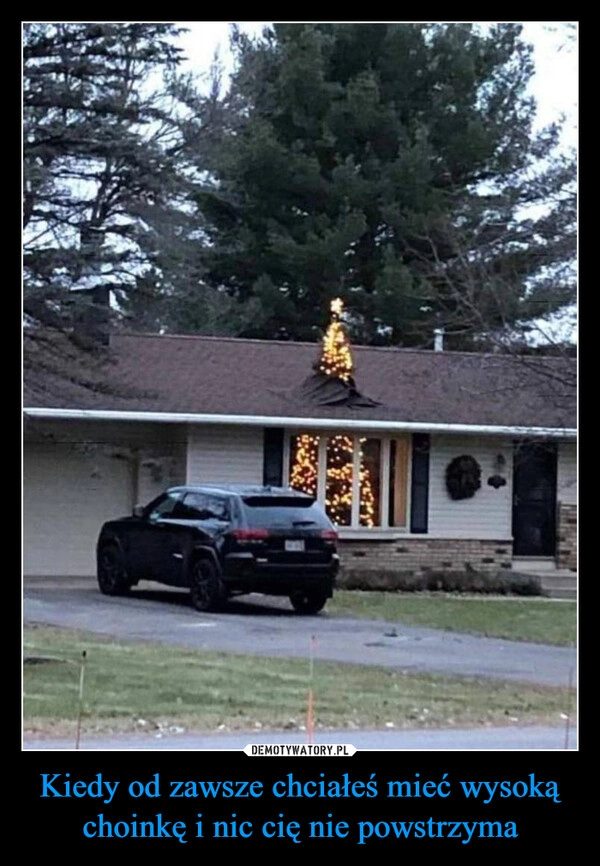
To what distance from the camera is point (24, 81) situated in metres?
9.91

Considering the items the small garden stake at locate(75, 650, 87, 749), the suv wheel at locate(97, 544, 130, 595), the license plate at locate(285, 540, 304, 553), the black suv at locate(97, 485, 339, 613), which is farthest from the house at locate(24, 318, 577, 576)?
the small garden stake at locate(75, 650, 87, 749)

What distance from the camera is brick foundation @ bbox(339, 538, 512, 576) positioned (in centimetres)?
1208

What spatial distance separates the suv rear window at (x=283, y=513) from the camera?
35.7 feet

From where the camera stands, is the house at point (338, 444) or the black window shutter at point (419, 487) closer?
the house at point (338, 444)

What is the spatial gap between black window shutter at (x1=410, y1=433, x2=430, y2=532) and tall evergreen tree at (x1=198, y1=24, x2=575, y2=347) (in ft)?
5.56

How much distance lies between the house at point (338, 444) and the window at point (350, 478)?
2 centimetres

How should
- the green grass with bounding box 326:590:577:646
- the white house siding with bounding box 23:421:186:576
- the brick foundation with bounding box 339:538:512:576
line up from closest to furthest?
the green grass with bounding box 326:590:577:646 → the white house siding with bounding box 23:421:186:576 → the brick foundation with bounding box 339:538:512:576

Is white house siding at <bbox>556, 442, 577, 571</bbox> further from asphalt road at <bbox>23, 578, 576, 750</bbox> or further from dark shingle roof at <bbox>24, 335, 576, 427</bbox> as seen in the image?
asphalt road at <bbox>23, 578, 576, 750</bbox>

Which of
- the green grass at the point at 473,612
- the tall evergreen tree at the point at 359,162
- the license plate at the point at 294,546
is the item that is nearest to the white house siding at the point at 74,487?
the license plate at the point at 294,546

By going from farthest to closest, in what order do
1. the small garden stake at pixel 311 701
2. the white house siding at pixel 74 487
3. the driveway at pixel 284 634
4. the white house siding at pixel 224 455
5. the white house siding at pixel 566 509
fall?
the white house siding at pixel 566 509, the white house siding at pixel 224 455, the white house siding at pixel 74 487, the driveway at pixel 284 634, the small garden stake at pixel 311 701

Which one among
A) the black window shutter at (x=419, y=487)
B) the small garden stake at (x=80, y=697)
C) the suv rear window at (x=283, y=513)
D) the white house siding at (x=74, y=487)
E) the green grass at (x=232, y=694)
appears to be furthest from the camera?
the black window shutter at (x=419, y=487)

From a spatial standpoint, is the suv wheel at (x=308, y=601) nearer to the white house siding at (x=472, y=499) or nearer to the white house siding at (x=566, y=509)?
the white house siding at (x=472, y=499)

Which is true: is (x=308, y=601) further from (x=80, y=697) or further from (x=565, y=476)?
(x=565, y=476)
